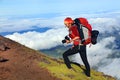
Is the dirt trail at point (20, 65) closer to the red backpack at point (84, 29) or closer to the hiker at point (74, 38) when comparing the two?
the hiker at point (74, 38)

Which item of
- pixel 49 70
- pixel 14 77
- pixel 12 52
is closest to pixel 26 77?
pixel 14 77

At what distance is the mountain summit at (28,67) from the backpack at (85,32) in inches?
199

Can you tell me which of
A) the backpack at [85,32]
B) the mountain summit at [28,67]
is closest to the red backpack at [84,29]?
the backpack at [85,32]

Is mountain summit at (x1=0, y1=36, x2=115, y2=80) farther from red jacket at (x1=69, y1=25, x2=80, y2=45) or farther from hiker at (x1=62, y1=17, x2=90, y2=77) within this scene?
red jacket at (x1=69, y1=25, x2=80, y2=45)

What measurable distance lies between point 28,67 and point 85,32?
6.77 metres

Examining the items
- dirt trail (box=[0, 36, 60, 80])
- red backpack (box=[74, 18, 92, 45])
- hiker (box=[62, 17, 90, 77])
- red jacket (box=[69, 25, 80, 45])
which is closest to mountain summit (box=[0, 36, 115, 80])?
dirt trail (box=[0, 36, 60, 80])

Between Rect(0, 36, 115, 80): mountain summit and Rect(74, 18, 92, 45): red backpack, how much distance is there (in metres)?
5.04

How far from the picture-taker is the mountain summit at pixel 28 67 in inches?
1087

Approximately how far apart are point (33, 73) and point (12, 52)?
178 inches

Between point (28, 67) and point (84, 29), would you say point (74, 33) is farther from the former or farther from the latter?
point (28, 67)

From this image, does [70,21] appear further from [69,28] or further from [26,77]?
[26,77]

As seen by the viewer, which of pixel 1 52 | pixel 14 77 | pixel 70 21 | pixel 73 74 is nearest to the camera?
pixel 70 21

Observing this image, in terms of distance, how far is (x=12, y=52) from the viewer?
1249 inches

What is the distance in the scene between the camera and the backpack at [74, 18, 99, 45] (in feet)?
81.7
